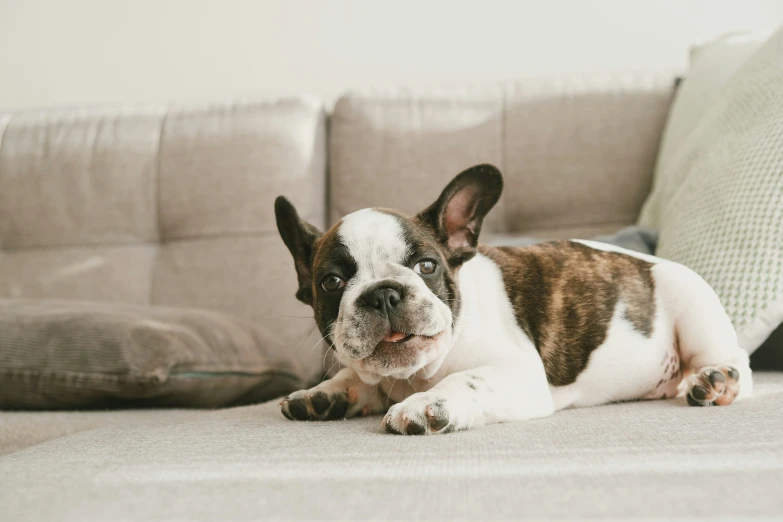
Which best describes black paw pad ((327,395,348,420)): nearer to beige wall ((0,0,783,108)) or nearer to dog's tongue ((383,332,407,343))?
dog's tongue ((383,332,407,343))

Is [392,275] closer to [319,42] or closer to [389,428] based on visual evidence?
[389,428]

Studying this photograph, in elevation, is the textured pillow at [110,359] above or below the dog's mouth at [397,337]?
below

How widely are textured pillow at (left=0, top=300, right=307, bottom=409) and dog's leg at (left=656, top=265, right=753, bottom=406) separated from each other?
4.32 feet

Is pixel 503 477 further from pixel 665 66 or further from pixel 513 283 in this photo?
pixel 665 66

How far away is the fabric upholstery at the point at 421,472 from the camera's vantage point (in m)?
0.75

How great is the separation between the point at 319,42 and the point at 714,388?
274 cm

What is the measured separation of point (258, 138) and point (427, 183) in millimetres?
762

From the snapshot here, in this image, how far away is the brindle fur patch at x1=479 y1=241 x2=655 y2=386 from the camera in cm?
171

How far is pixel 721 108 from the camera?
222cm

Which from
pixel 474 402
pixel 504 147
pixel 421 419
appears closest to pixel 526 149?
pixel 504 147

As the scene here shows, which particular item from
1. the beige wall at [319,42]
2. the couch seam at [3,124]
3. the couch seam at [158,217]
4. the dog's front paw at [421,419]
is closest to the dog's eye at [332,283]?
the dog's front paw at [421,419]

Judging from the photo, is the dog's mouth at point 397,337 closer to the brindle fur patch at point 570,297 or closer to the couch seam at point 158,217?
the brindle fur patch at point 570,297

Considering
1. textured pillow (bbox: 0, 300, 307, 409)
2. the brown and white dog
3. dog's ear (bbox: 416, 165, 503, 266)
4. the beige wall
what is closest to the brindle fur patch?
the brown and white dog

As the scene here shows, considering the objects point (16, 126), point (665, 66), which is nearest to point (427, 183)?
point (665, 66)
